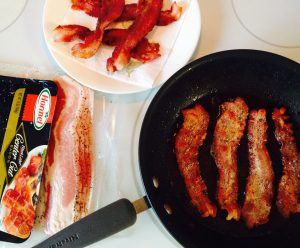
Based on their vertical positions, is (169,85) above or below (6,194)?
above

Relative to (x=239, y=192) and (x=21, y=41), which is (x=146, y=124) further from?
(x=21, y=41)

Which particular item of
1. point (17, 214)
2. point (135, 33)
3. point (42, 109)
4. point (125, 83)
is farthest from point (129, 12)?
point (17, 214)

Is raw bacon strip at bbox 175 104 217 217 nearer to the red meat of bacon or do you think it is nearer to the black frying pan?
the black frying pan

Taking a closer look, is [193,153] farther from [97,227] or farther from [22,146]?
[22,146]

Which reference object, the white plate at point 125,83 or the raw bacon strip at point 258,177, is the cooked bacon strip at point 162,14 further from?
the raw bacon strip at point 258,177

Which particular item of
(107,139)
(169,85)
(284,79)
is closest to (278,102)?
(284,79)

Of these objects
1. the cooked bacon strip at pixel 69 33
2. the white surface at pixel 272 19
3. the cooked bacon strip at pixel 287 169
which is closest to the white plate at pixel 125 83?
the cooked bacon strip at pixel 69 33
